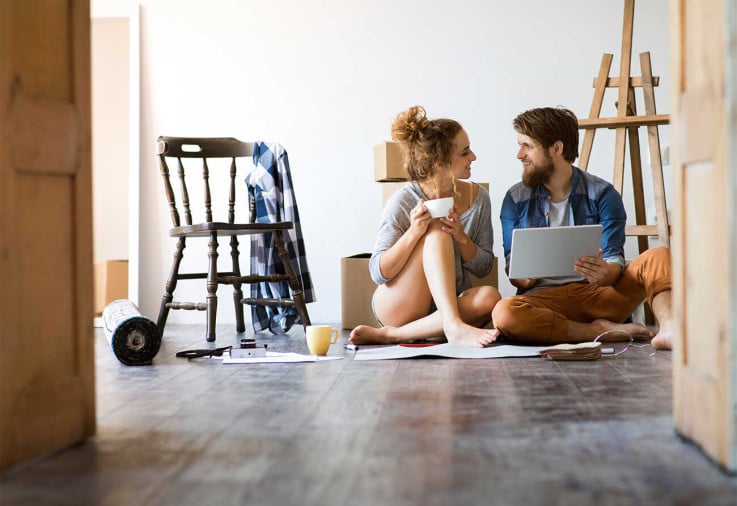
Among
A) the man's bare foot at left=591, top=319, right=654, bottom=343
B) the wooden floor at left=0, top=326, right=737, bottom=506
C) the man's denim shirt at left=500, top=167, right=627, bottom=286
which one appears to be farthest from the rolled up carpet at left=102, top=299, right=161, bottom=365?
the man's bare foot at left=591, top=319, right=654, bottom=343

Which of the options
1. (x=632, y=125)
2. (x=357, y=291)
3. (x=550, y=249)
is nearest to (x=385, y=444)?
(x=550, y=249)

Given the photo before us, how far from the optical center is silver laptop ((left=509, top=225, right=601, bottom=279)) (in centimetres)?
299

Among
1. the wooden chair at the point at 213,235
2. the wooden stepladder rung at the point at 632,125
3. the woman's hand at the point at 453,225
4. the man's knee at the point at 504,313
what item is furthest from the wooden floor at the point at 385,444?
the wooden stepladder rung at the point at 632,125

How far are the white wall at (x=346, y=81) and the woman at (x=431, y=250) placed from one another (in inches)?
60.7

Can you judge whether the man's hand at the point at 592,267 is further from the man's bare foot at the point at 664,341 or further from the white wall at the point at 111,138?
the white wall at the point at 111,138

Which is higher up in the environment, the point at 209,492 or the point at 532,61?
the point at 532,61

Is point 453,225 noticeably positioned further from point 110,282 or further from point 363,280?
point 110,282

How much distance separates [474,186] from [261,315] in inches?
46.6

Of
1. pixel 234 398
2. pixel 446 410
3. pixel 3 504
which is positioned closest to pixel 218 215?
pixel 234 398

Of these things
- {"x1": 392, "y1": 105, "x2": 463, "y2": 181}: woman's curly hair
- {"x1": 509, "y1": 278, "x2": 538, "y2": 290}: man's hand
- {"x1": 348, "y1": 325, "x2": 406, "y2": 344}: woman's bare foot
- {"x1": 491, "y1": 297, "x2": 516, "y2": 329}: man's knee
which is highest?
{"x1": 392, "y1": 105, "x2": 463, "y2": 181}: woman's curly hair

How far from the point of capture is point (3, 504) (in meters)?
1.19

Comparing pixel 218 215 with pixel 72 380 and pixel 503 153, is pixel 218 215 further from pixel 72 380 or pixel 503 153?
pixel 72 380

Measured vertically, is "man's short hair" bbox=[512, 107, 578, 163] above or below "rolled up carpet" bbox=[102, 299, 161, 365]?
above

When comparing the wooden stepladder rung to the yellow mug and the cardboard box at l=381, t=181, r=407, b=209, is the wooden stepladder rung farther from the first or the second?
the yellow mug
